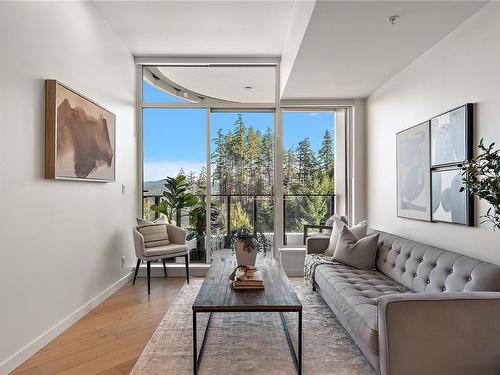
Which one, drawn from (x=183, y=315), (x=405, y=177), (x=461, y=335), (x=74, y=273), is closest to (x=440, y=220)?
(x=405, y=177)

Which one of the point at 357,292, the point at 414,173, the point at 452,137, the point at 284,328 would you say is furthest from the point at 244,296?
the point at 414,173

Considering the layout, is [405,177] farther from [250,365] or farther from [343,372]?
[250,365]

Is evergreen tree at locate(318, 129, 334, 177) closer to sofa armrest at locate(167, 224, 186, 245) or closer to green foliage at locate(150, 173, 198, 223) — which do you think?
green foliage at locate(150, 173, 198, 223)

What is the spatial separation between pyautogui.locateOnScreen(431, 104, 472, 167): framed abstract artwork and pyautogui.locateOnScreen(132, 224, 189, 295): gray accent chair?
2973 mm

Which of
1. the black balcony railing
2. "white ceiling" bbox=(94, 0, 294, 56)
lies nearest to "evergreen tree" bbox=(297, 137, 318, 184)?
the black balcony railing

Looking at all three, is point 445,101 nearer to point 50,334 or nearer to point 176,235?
point 176,235

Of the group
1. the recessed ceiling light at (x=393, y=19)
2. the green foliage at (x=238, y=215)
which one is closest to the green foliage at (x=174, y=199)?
the green foliage at (x=238, y=215)

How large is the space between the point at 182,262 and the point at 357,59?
3503 millimetres

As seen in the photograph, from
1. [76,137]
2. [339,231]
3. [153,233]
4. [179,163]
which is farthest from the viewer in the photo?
[179,163]

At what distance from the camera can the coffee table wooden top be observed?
230 centimetres

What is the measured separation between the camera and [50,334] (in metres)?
2.81

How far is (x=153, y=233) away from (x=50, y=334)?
1819 millimetres

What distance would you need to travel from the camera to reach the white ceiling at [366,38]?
2.58 metres

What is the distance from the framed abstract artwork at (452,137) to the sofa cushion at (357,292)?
1.14 m
